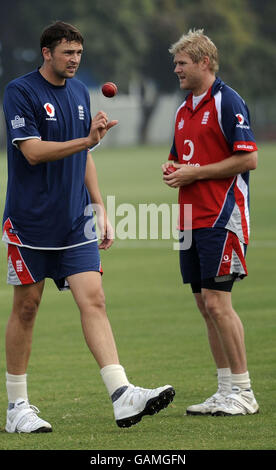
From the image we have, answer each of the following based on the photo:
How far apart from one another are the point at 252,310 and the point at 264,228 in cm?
1034

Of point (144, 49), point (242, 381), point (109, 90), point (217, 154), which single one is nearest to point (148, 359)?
point (242, 381)

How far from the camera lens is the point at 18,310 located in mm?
7684

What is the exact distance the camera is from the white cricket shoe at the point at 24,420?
746 centimetres

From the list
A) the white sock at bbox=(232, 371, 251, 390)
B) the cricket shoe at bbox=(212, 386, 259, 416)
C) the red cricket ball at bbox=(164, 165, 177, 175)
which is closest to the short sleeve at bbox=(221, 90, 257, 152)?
the red cricket ball at bbox=(164, 165, 177, 175)

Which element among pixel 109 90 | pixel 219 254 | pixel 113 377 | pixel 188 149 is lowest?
pixel 113 377

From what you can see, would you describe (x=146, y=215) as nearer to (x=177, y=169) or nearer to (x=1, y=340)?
(x=1, y=340)

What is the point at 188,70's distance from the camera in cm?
816

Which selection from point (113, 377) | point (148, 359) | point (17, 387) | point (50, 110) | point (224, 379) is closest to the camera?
point (113, 377)

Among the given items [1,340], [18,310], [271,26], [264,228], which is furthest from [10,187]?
[271,26]

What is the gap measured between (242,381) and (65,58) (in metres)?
2.44

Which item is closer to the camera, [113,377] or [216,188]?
[113,377]

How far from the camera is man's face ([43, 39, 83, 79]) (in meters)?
7.50

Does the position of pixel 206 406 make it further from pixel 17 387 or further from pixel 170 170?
pixel 170 170

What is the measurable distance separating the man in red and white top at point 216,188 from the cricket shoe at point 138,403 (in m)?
0.90
